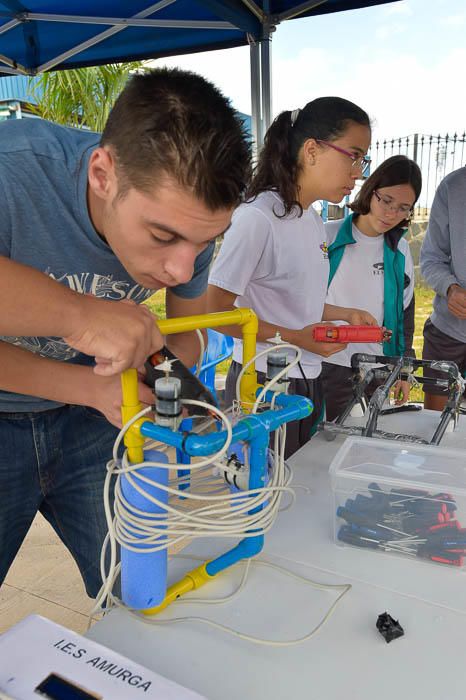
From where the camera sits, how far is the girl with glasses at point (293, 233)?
140 cm

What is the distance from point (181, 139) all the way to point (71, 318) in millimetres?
267

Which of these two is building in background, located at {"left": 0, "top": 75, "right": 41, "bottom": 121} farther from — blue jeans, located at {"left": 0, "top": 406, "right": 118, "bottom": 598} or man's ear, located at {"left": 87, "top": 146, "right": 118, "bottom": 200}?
man's ear, located at {"left": 87, "top": 146, "right": 118, "bottom": 200}

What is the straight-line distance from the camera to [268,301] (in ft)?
5.00

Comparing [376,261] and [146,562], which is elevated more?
[376,261]

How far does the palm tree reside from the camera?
452 centimetres

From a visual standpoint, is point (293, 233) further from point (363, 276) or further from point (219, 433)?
point (219, 433)

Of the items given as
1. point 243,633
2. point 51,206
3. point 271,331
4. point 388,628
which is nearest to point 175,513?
point 243,633

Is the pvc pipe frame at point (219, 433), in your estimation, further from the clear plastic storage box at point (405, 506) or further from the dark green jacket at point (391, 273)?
the dark green jacket at point (391, 273)

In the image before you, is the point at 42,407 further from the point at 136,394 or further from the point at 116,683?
Answer: the point at 116,683

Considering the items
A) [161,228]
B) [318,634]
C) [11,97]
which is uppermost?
[11,97]

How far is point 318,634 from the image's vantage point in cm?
71

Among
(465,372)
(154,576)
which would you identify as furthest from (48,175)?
(465,372)

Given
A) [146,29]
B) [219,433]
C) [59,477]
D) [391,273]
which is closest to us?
[219,433]

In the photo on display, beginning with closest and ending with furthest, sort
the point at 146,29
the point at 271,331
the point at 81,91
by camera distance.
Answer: the point at 271,331
the point at 146,29
the point at 81,91
